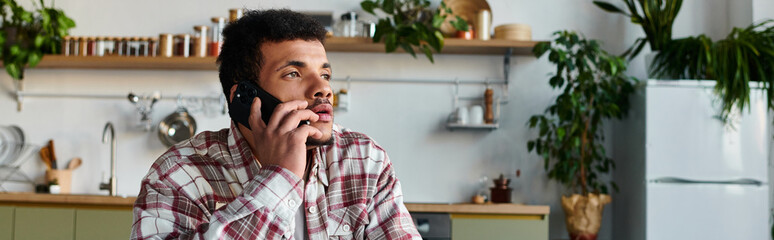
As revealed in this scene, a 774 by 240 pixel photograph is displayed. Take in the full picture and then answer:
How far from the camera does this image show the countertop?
3271 mm

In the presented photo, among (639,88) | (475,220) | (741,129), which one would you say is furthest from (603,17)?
(475,220)

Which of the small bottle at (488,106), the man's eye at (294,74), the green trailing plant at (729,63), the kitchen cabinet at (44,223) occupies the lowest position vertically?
the kitchen cabinet at (44,223)

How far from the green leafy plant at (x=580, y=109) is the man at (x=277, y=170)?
7.45 feet

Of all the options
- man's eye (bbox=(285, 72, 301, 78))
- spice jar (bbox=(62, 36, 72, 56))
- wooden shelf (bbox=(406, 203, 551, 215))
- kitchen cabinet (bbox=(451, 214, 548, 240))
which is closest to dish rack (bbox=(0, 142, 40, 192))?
spice jar (bbox=(62, 36, 72, 56))

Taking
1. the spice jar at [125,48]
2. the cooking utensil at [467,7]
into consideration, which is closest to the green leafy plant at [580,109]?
the cooking utensil at [467,7]

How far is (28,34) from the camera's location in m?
3.89

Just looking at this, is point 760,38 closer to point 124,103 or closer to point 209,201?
point 209,201

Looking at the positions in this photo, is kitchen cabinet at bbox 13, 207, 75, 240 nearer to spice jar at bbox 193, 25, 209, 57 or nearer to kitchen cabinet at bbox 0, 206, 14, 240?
kitchen cabinet at bbox 0, 206, 14, 240

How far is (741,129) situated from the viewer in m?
3.21

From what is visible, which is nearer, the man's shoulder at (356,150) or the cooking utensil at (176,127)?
the man's shoulder at (356,150)

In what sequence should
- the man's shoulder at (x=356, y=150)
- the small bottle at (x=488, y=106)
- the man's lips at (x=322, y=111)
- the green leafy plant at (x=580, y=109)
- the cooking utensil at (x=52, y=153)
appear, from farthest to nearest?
the cooking utensil at (x=52, y=153)
the small bottle at (x=488, y=106)
the green leafy plant at (x=580, y=109)
the man's shoulder at (x=356, y=150)
the man's lips at (x=322, y=111)

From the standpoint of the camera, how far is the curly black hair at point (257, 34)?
4.31 ft

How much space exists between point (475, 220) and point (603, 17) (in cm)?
146

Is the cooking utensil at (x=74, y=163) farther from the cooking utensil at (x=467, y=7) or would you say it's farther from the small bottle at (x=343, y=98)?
the cooking utensil at (x=467, y=7)
